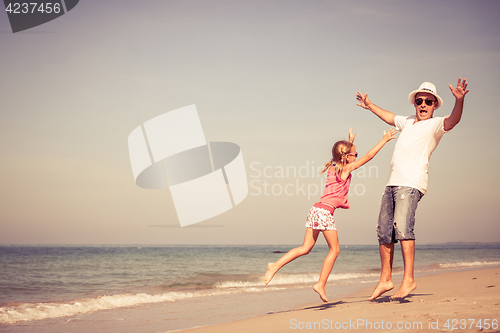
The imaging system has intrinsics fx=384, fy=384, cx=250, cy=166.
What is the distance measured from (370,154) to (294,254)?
1.37m

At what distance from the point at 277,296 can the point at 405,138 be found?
15.2ft

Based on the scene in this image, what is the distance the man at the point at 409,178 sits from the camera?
394 centimetres

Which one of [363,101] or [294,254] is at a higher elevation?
[363,101]

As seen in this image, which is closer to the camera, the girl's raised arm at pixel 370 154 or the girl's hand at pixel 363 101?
the girl's raised arm at pixel 370 154

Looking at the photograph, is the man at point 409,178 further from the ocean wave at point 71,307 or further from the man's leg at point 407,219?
the ocean wave at point 71,307

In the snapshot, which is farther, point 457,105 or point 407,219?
point 407,219

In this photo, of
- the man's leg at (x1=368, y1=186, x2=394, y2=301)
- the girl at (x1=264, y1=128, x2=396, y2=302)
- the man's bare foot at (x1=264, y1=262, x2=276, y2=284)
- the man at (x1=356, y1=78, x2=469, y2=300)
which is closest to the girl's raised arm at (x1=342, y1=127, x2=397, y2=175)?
the girl at (x1=264, y1=128, x2=396, y2=302)

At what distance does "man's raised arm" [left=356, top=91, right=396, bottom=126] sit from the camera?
14.9 ft

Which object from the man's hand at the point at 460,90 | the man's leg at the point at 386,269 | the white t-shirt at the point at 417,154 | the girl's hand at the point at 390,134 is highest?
the man's hand at the point at 460,90

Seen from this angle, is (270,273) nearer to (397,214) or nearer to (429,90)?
(397,214)

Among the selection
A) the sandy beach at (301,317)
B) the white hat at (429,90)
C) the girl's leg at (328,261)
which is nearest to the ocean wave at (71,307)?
the sandy beach at (301,317)

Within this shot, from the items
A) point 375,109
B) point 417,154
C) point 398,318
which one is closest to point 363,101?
point 375,109

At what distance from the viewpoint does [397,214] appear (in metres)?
3.97

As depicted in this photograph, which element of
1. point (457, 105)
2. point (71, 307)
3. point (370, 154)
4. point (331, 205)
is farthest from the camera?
point (71, 307)
